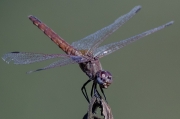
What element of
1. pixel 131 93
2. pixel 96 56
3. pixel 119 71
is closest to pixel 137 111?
pixel 131 93

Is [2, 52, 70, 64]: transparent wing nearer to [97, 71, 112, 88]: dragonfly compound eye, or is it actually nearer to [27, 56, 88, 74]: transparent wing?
[27, 56, 88, 74]: transparent wing

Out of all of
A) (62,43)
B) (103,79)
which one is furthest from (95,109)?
(62,43)

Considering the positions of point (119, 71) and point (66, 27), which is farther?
point (66, 27)

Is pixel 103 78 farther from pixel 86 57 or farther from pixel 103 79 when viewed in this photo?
pixel 86 57

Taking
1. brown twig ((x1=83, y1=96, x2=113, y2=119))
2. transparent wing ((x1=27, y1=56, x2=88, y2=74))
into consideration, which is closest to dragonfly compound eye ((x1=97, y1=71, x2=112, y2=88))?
transparent wing ((x1=27, y1=56, x2=88, y2=74))

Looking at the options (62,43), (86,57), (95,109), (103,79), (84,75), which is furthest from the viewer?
(84,75)

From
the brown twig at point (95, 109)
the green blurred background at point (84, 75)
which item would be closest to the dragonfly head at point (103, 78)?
the brown twig at point (95, 109)

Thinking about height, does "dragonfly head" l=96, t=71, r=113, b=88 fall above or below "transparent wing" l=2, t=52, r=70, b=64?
below

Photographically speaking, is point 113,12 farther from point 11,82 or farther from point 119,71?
point 11,82
